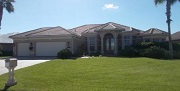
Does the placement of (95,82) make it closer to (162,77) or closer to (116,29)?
(162,77)

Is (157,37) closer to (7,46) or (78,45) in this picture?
(78,45)

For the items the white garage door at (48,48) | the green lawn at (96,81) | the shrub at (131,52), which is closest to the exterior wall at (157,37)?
the shrub at (131,52)

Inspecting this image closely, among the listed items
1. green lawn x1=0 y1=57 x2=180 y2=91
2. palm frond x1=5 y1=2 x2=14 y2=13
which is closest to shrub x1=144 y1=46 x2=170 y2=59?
Answer: green lawn x1=0 y1=57 x2=180 y2=91

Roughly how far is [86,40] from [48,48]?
236 inches

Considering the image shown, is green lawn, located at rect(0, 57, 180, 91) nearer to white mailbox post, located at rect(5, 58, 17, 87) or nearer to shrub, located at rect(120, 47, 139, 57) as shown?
white mailbox post, located at rect(5, 58, 17, 87)

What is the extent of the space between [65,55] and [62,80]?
1414 cm

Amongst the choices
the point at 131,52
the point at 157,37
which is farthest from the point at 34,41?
the point at 157,37

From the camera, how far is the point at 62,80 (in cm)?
1342

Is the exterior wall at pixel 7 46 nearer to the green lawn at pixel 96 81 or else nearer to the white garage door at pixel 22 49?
the white garage door at pixel 22 49

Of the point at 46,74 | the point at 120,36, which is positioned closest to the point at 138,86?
the point at 46,74

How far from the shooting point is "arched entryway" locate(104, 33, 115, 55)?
114 feet

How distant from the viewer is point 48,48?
33.8m

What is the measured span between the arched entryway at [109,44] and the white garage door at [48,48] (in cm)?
619

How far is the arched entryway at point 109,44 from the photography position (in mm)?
34875
